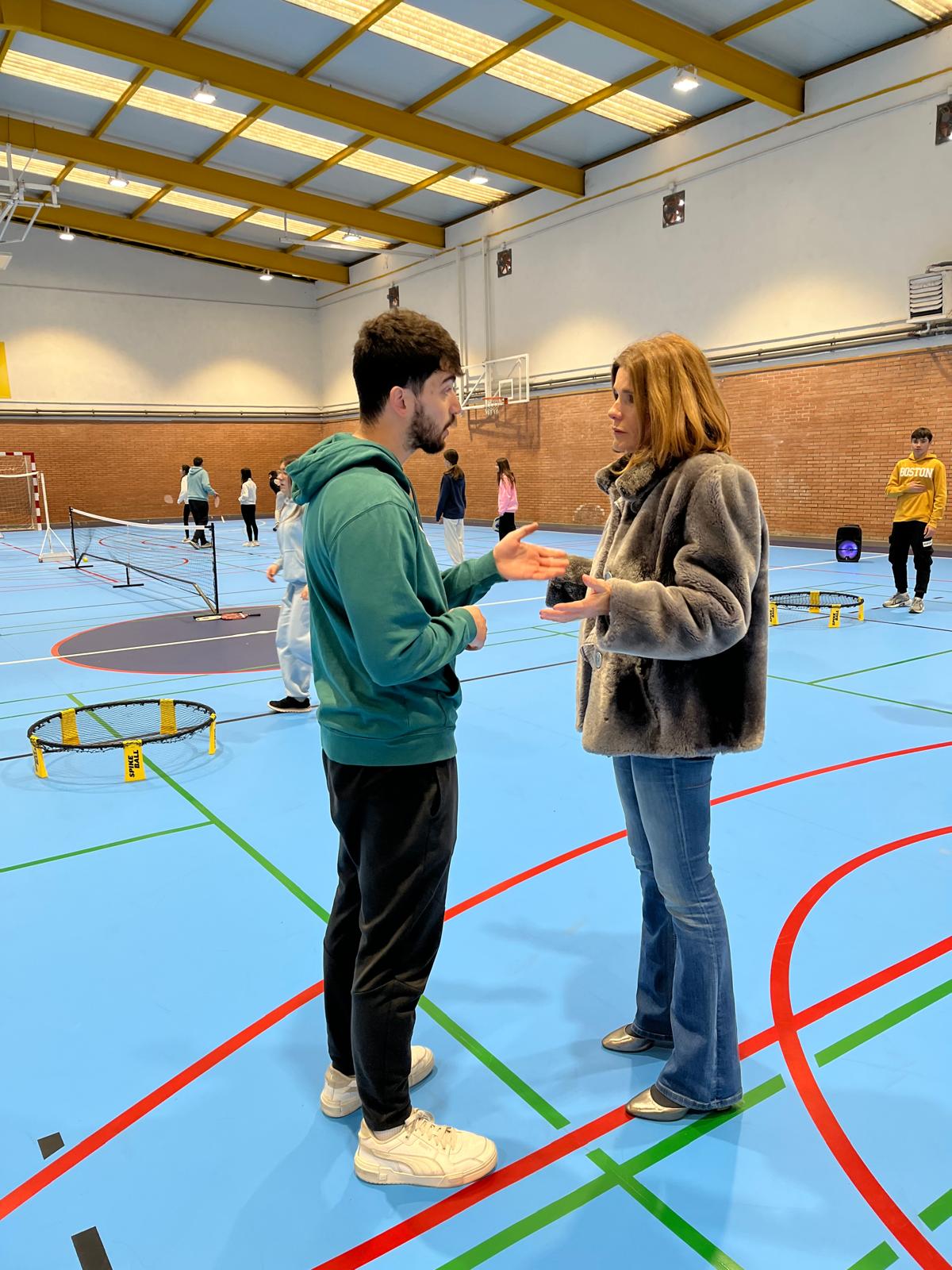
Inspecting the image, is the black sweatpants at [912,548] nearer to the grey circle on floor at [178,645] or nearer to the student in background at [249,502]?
the grey circle on floor at [178,645]

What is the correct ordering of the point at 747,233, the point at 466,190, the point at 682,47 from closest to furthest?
the point at 682,47 → the point at 747,233 → the point at 466,190

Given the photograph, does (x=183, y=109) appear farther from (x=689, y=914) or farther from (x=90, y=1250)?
(x=90, y=1250)

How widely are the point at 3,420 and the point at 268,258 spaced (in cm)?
947

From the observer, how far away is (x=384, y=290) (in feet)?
90.6

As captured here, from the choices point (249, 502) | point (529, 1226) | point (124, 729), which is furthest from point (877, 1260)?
point (249, 502)

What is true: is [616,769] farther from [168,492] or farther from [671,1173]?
[168,492]

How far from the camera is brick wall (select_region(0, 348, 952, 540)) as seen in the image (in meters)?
15.5

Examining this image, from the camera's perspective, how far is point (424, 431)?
2117 millimetres

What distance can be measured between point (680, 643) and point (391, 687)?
673 millimetres

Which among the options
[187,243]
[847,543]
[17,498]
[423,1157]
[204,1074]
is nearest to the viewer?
[423,1157]

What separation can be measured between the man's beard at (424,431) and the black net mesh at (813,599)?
7892mm

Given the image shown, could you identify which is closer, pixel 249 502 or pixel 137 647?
pixel 137 647

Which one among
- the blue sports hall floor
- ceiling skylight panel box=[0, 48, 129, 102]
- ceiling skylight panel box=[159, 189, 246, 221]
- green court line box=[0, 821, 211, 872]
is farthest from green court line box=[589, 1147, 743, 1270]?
ceiling skylight panel box=[159, 189, 246, 221]

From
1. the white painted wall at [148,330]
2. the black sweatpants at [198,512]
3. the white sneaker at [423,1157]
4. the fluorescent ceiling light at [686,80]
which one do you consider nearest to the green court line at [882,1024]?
the white sneaker at [423,1157]
